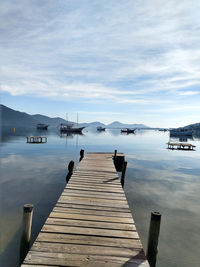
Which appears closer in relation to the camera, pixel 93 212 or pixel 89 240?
pixel 89 240

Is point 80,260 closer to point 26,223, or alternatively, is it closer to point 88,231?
point 88,231

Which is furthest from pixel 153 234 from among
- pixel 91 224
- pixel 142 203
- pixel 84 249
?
pixel 142 203

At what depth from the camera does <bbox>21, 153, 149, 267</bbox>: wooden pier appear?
150 inches

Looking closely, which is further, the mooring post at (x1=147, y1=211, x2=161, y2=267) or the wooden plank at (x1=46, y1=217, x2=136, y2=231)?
the wooden plank at (x1=46, y1=217, x2=136, y2=231)

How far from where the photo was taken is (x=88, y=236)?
4.64 metres

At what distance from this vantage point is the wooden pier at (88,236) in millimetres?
3814

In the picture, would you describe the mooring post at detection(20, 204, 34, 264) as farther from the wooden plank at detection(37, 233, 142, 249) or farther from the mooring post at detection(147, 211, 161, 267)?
the mooring post at detection(147, 211, 161, 267)

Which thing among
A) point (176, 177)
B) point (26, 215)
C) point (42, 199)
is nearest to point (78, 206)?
point (26, 215)

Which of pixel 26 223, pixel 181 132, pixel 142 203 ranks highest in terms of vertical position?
pixel 181 132

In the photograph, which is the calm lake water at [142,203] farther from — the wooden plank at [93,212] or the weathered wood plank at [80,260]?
the weathered wood plank at [80,260]

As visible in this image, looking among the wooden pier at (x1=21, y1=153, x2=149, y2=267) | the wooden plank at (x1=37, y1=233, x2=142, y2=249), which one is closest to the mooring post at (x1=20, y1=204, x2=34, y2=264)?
the wooden pier at (x1=21, y1=153, x2=149, y2=267)

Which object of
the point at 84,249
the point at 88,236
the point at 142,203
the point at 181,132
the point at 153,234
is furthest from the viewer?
the point at 181,132

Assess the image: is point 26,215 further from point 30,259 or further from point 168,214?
point 168,214

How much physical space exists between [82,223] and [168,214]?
20.8 ft
